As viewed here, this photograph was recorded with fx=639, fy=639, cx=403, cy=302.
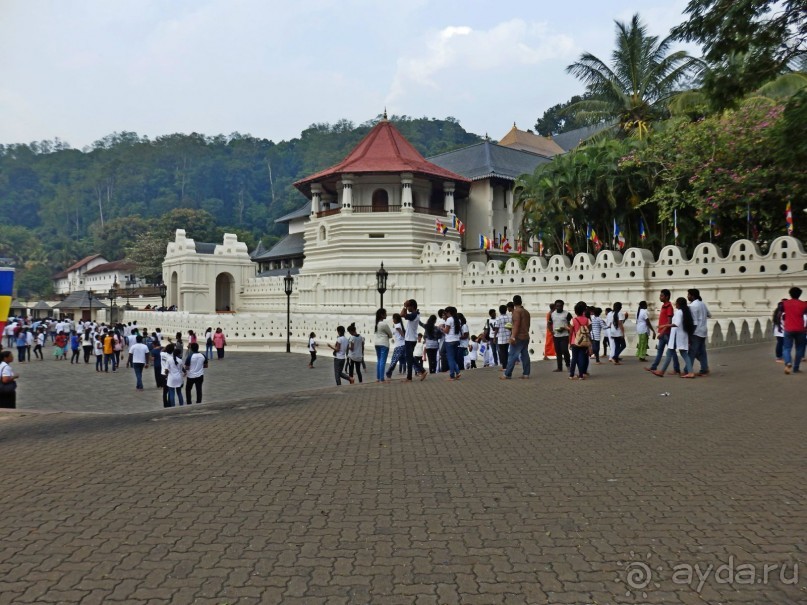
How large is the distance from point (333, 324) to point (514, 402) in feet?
56.7

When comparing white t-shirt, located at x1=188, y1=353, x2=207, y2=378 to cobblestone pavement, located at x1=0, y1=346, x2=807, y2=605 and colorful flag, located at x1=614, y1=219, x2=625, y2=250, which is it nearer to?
cobblestone pavement, located at x1=0, y1=346, x2=807, y2=605

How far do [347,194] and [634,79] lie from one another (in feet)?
51.8

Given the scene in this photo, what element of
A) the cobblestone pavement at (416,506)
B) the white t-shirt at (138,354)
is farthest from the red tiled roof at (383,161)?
the cobblestone pavement at (416,506)

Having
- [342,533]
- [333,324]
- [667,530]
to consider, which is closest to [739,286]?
[333,324]

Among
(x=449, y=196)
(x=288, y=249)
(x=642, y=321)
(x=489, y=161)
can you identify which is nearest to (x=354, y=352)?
(x=642, y=321)

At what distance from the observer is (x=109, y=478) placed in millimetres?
→ 5859

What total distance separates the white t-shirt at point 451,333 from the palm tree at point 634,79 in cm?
1949

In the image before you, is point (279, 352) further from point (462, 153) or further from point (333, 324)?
point (462, 153)

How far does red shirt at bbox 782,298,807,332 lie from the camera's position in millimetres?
10656

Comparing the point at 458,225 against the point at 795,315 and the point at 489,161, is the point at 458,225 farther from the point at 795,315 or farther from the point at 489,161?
the point at 795,315

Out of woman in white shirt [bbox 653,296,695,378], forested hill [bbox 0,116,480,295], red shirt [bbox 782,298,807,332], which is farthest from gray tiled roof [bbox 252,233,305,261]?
forested hill [bbox 0,116,480,295]

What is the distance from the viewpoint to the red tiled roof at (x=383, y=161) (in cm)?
3572

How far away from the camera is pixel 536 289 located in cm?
2542

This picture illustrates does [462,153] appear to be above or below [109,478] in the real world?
above
